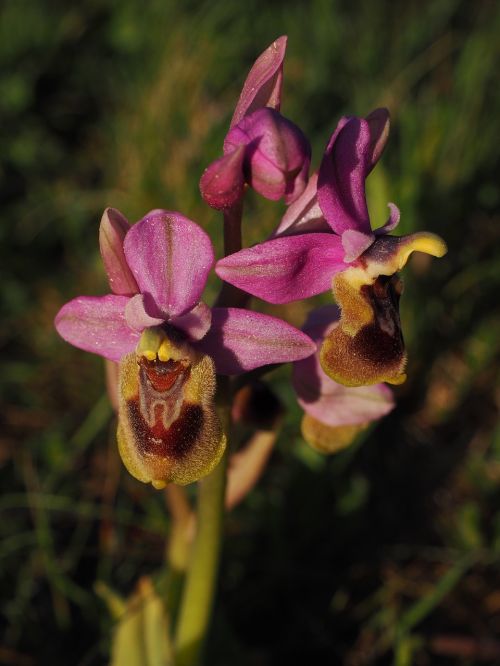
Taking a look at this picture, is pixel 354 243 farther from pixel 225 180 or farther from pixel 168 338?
pixel 168 338

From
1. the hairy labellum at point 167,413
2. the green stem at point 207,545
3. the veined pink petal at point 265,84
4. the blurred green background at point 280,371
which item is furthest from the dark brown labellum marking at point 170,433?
the blurred green background at point 280,371

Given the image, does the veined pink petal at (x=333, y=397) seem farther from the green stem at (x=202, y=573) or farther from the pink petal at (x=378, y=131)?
the pink petal at (x=378, y=131)

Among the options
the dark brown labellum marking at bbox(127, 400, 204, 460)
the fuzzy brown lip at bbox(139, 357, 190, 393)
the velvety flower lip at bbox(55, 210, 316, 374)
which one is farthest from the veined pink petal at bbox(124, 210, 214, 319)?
the dark brown labellum marking at bbox(127, 400, 204, 460)

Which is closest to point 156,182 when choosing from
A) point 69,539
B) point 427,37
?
point 69,539

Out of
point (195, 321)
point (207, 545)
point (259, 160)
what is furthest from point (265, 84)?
point (207, 545)

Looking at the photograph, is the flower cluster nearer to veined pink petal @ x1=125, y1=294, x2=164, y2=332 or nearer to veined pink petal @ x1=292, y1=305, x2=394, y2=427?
veined pink petal @ x1=125, y1=294, x2=164, y2=332

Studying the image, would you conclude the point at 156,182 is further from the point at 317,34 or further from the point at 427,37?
the point at 427,37

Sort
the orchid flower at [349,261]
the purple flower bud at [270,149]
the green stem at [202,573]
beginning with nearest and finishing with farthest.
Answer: the purple flower bud at [270,149] < the orchid flower at [349,261] < the green stem at [202,573]
